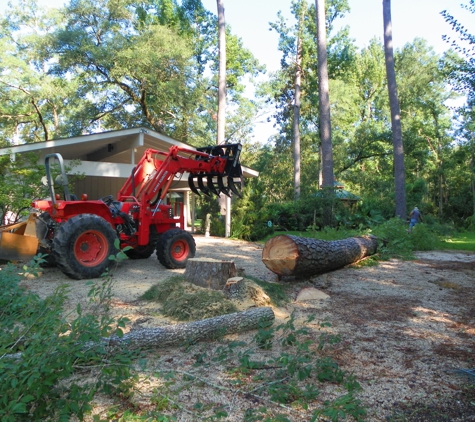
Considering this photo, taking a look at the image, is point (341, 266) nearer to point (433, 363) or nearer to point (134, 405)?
point (433, 363)

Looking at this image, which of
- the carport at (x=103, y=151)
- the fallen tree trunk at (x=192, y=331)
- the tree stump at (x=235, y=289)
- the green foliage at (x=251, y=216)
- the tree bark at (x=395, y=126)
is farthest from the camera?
the green foliage at (x=251, y=216)

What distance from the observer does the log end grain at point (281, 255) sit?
738 cm

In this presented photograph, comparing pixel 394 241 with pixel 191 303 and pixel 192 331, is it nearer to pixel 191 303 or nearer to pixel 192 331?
pixel 191 303

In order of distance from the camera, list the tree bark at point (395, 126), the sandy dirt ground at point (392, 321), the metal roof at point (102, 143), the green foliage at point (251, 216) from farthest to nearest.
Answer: the green foliage at point (251, 216)
the tree bark at point (395, 126)
the metal roof at point (102, 143)
the sandy dirt ground at point (392, 321)

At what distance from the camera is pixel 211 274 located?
6.25 m

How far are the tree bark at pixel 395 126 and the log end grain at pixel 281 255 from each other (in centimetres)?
1180

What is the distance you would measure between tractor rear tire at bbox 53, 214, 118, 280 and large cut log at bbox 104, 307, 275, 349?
3690mm

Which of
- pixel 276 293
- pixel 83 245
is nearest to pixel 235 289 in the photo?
pixel 276 293

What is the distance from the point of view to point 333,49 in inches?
1368

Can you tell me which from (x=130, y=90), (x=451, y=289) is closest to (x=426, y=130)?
(x=130, y=90)

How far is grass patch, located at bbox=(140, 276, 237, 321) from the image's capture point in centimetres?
507

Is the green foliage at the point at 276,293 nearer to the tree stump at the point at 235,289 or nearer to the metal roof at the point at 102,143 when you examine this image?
the tree stump at the point at 235,289

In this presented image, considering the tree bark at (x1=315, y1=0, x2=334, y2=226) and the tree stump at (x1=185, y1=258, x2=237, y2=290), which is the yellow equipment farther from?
the tree bark at (x1=315, y1=0, x2=334, y2=226)

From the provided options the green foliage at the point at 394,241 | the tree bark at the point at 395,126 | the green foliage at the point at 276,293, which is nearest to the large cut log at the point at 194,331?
the green foliage at the point at 276,293
